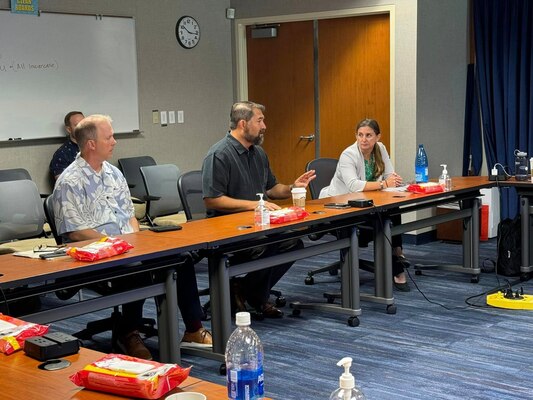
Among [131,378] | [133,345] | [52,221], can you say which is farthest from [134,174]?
[131,378]

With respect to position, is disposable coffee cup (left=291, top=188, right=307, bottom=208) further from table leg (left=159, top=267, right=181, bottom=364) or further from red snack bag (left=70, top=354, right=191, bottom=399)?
red snack bag (left=70, top=354, right=191, bottom=399)

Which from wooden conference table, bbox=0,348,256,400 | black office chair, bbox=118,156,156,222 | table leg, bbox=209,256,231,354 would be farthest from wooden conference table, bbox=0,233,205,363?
black office chair, bbox=118,156,156,222

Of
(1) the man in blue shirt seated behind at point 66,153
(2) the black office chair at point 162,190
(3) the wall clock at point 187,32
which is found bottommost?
(2) the black office chair at point 162,190

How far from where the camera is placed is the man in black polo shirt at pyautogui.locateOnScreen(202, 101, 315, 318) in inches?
197

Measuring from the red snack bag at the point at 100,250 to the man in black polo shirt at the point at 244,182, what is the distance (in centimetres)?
133

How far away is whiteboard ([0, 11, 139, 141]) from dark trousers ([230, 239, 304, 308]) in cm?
266

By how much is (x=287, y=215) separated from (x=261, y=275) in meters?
0.76

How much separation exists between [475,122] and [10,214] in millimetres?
4446

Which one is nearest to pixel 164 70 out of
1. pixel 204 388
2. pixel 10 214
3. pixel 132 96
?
pixel 132 96

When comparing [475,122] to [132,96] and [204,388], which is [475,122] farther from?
[204,388]

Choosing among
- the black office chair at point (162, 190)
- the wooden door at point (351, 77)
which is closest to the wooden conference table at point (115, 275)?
the black office chair at point (162, 190)

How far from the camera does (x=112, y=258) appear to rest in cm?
358

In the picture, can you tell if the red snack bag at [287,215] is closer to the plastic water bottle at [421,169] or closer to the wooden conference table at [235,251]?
the wooden conference table at [235,251]

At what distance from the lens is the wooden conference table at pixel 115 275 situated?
3.34 metres
